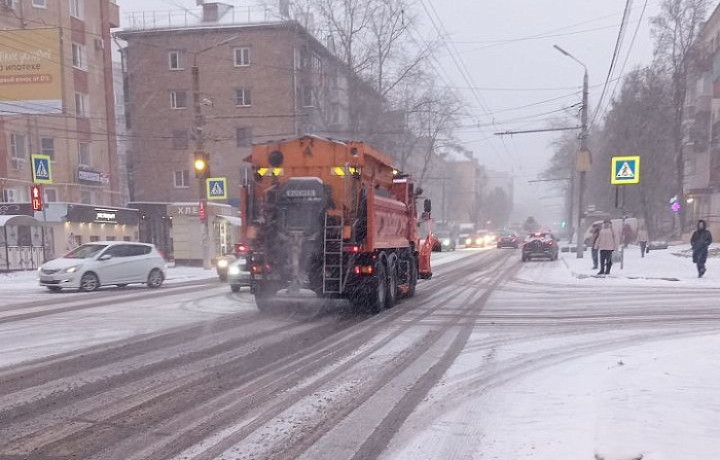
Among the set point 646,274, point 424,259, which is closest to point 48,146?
point 424,259

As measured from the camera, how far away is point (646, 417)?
462 centimetres

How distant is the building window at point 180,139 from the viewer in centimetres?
4432

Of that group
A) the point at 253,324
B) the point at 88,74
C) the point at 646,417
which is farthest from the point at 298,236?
the point at 88,74

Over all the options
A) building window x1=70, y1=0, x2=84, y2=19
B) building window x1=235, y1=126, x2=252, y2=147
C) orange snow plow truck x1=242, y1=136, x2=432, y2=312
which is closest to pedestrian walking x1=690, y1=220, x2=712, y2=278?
orange snow plow truck x1=242, y1=136, x2=432, y2=312

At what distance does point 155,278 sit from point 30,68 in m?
10.5

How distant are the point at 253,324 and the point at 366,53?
90.0ft

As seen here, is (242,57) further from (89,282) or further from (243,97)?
(89,282)

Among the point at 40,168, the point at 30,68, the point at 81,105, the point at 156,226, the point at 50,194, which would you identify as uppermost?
the point at 81,105

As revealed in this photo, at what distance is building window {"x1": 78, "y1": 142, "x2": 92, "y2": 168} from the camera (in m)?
35.6

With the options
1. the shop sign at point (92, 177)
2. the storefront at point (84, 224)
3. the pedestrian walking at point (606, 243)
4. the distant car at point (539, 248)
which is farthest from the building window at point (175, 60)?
the pedestrian walking at point (606, 243)

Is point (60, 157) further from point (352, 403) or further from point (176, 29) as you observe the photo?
point (352, 403)

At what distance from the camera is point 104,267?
17797 mm

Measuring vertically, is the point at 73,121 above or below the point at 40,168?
above

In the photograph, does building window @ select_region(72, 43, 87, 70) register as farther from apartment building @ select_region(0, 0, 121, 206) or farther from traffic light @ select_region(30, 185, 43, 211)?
traffic light @ select_region(30, 185, 43, 211)
